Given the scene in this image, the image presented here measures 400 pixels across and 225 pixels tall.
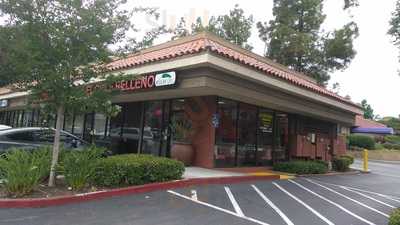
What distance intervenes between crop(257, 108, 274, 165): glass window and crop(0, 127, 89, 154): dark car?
25.2ft

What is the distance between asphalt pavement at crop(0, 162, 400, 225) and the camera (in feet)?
23.0

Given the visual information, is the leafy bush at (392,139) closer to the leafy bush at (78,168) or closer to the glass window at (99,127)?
the glass window at (99,127)

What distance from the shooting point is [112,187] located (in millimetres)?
9250

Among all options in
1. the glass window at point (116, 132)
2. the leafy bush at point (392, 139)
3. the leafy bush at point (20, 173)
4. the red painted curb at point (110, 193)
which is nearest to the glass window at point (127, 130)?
the glass window at point (116, 132)

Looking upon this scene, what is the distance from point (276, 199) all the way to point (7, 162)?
6.25 meters

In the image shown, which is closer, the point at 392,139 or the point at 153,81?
the point at 153,81

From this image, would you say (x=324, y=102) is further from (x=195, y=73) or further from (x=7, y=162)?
(x=7, y=162)

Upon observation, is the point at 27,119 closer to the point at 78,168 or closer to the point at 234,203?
the point at 78,168

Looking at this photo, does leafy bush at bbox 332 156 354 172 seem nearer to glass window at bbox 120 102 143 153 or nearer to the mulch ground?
glass window at bbox 120 102 143 153

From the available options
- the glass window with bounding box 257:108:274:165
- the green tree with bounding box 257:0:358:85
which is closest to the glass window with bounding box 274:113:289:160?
the glass window with bounding box 257:108:274:165

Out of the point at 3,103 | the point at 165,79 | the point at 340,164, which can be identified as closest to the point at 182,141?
the point at 165,79

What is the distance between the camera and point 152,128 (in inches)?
652

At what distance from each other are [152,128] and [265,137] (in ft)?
16.5

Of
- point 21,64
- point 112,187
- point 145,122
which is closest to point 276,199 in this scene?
point 112,187
